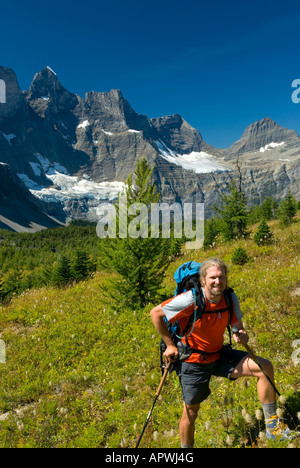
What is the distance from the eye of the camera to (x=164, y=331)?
3721 mm

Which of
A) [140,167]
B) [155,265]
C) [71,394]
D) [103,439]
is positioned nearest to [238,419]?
[103,439]

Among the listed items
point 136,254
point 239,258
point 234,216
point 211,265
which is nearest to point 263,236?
point 239,258

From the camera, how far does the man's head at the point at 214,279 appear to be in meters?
3.57

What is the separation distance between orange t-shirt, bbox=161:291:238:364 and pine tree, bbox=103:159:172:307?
5297 mm

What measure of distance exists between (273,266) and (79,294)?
8269 millimetres

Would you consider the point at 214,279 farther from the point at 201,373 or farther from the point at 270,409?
the point at 270,409

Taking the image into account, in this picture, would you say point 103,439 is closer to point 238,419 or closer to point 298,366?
point 238,419

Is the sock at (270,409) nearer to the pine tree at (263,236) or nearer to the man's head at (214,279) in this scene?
the man's head at (214,279)

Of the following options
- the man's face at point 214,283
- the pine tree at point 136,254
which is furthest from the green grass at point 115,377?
the man's face at point 214,283

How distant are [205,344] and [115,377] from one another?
3.49m

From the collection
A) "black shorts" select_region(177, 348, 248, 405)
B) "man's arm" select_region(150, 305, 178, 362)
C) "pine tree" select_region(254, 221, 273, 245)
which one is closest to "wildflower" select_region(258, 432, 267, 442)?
"black shorts" select_region(177, 348, 248, 405)

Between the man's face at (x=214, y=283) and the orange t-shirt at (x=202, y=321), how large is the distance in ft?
0.37

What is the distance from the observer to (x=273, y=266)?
35.2 feet
